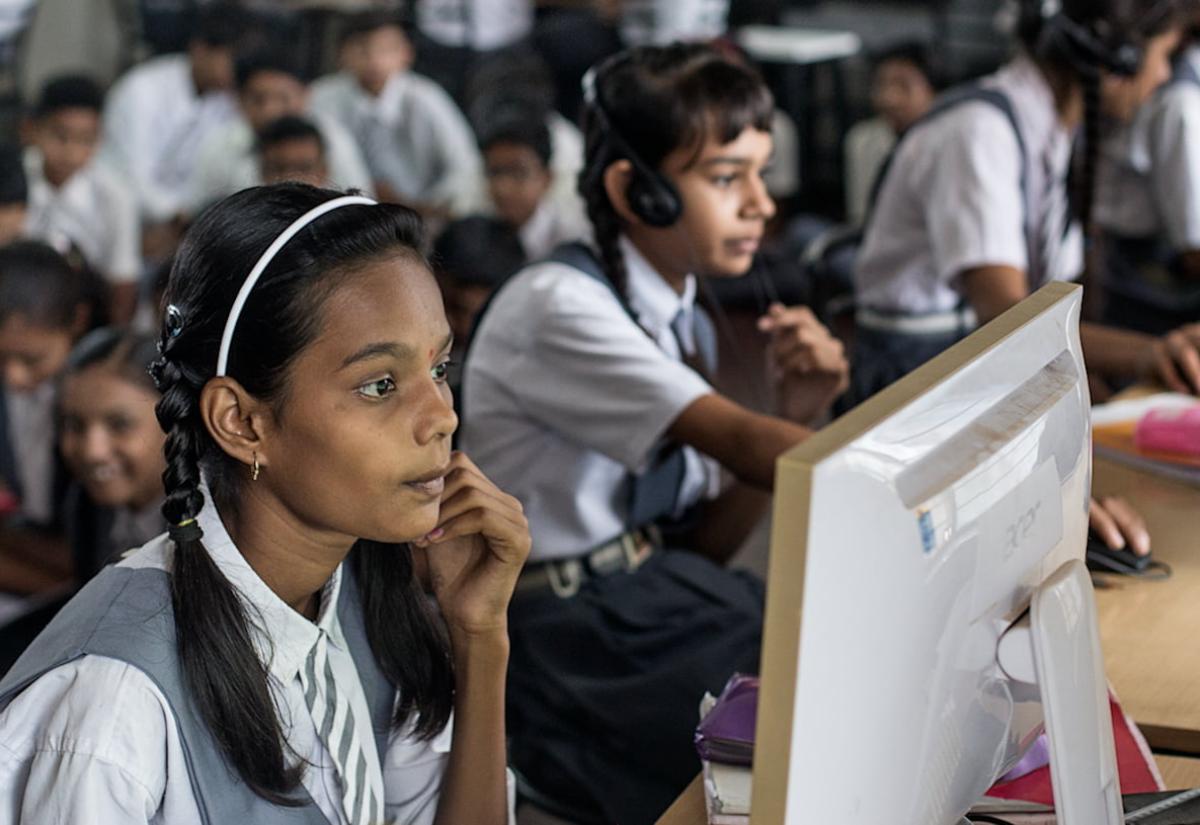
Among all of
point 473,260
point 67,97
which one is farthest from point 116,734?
point 67,97

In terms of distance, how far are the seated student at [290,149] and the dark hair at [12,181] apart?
1.75 feet

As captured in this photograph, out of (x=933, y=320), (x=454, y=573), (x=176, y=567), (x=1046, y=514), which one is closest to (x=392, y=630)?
(x=454, y=573)

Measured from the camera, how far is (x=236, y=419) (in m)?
0.99

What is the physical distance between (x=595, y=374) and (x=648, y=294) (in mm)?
170

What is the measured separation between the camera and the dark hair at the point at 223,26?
4.74 metres

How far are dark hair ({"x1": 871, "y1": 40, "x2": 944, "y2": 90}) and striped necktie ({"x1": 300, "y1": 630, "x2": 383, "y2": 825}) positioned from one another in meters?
4.06

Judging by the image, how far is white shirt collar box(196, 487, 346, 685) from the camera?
39.5 inches

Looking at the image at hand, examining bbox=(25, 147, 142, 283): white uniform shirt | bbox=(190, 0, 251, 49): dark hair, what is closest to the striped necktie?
bbox=(25, 147, 142, 283): white uniform shirt

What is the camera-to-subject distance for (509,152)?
3.74 meters

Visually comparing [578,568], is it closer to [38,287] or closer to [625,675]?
[625,675]

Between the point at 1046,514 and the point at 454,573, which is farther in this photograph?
the point at 454,573

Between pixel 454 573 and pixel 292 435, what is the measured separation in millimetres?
184

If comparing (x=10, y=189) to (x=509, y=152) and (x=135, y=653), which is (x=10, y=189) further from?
(x=135, y=653)

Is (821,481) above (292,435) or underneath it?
above
